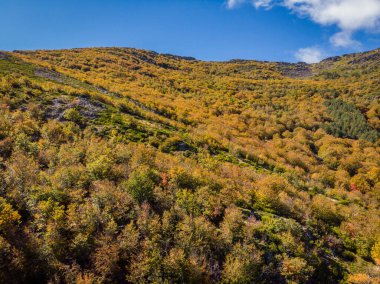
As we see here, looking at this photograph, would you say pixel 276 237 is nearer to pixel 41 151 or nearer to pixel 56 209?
pixel 56 209

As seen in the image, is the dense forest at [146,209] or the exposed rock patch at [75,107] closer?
the dense forest at [146,209]

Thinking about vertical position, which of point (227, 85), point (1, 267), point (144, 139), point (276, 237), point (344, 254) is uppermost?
point (227, 85)

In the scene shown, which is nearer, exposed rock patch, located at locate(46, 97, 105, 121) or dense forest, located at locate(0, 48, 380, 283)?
dense forest, located at locate(0, 48, 380, 283)

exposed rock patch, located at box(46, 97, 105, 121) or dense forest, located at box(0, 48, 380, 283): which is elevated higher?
exposed rock patch, located at box(46, 97, 105, 121)

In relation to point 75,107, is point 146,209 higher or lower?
A: lower

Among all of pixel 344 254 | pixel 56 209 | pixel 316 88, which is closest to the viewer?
pixel 56 209

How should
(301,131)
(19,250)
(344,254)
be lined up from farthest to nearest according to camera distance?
(301,131) < (344,254) < (19,250)

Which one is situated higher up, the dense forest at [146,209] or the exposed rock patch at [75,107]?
the exposed rock patch at [75,107]

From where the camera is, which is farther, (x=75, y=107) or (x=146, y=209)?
(x=75, y=107)

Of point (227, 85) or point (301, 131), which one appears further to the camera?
point (227, 85)

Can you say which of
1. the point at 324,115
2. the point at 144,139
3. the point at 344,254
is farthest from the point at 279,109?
the point at 344,254

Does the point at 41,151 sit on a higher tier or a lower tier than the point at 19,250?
higher
